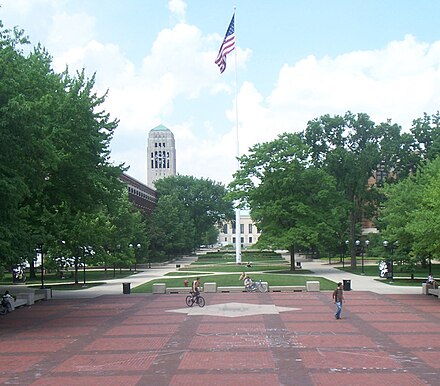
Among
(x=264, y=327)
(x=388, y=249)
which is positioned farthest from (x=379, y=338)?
(x=388, y=249)

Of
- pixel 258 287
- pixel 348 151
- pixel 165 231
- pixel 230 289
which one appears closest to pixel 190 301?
pixel 258 287

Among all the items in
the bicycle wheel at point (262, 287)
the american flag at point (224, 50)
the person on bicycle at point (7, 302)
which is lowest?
the bicycle wheel at point (262, 287)

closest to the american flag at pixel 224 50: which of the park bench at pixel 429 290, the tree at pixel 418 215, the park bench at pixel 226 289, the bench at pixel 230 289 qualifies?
the tree at pixel 418 215

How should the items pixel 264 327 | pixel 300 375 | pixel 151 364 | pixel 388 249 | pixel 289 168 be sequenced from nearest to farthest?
pixel 300 375 < pixel 151 364 < pixel 264 327 < pixel 388 249 < pixel 289 168

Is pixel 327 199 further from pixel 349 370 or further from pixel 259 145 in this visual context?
pixel 349 370

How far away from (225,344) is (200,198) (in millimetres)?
93813

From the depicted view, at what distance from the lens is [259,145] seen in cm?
5650

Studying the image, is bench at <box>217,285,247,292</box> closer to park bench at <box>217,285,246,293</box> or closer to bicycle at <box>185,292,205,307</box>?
park bench at <box>217,285,246,293</box>

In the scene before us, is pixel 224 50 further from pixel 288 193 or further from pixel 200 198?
pixel 200 198

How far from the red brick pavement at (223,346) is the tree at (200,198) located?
269 feet

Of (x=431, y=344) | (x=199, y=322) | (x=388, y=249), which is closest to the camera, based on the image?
(x=431, y=344)

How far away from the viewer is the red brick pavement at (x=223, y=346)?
1267 centimetres

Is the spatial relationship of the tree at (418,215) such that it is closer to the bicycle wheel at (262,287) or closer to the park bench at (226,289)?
the park bench at (226,289)

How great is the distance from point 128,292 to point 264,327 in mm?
16646
